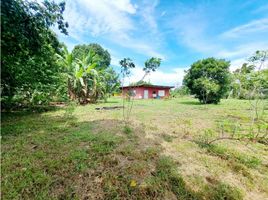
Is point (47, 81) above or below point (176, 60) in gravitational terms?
below

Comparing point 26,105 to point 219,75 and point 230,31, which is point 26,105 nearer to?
point 230,31

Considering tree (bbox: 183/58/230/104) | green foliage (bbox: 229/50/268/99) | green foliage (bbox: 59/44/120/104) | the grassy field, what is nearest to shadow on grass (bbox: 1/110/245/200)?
the grassy field

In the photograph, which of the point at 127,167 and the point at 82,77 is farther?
the point at 82,77

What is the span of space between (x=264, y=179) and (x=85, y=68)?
1050 centimetres

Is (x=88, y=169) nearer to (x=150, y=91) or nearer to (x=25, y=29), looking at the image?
(x=25, y=29)

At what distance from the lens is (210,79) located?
13.4m

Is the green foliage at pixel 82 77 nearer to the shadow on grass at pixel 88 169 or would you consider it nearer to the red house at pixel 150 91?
the shadow on grass at pixel 88 169

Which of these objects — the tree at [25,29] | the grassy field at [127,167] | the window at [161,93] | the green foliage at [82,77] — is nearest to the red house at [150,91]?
the window at [161,93]

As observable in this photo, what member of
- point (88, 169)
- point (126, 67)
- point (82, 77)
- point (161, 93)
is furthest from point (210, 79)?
point (161, 93)

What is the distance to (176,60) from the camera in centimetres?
2177

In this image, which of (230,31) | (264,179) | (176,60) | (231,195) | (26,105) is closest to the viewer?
(231,195)

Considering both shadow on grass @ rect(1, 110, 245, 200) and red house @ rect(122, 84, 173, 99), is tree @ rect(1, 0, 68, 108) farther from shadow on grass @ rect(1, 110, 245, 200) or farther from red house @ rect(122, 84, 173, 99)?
red house @ rect(122, 84, 173, 99)

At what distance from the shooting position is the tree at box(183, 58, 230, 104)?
41.9 ft

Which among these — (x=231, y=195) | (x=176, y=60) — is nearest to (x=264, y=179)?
(x=231, y=195)
